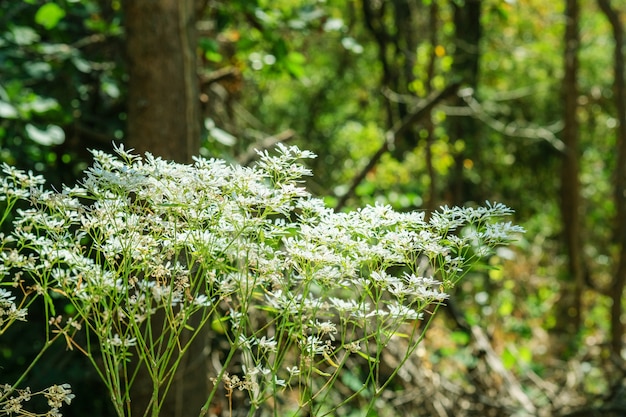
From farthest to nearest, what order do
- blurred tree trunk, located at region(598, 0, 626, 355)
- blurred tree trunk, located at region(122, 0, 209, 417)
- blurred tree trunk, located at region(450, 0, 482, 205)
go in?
blurred tree trunk, located at region(450, 0, 482, 205), blurred tree trunk, located at region(598, 0, 626, 355), blurred tree trunk, located at region(122, 0, 209, 417)

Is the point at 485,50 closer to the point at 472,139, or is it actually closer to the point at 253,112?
the point at 472,139

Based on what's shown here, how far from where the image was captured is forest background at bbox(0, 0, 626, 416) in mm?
2446

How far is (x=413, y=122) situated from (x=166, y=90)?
128 cm

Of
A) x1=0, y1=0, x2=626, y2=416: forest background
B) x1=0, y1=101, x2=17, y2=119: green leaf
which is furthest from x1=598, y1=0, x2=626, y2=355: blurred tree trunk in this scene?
x1=0, y1=101, x2=17, y2=119: green leaf

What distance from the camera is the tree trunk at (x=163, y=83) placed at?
2.08m

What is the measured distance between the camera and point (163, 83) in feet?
6.85

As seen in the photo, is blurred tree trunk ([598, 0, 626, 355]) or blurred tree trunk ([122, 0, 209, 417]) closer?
blurred tree trunk ([122, 0, 209, 417])

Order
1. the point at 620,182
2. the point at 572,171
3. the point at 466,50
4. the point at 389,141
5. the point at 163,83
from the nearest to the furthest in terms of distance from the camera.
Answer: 1. the point at 163,83
2. the point at 389,141
3. the point at 620,182
4. the point at 466,50
5. the point at 572,171

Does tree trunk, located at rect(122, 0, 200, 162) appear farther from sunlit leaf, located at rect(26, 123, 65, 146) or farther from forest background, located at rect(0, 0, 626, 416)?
sunlit leaf, located at rect(26, 123, 65, 146)

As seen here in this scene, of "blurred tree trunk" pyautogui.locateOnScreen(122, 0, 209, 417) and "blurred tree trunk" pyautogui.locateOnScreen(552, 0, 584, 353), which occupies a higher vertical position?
"blurred tree trunk" pyautogui.locateOnScreen(122, 0, 209, 417)

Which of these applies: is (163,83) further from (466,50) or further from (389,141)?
(466,50)

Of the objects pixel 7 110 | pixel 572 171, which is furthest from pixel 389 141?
pixel 572 171

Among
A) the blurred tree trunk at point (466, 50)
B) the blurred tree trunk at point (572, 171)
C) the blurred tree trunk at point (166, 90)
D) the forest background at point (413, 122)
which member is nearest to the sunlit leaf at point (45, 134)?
the forest background at point (413, 122)

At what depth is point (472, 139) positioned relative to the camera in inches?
204
